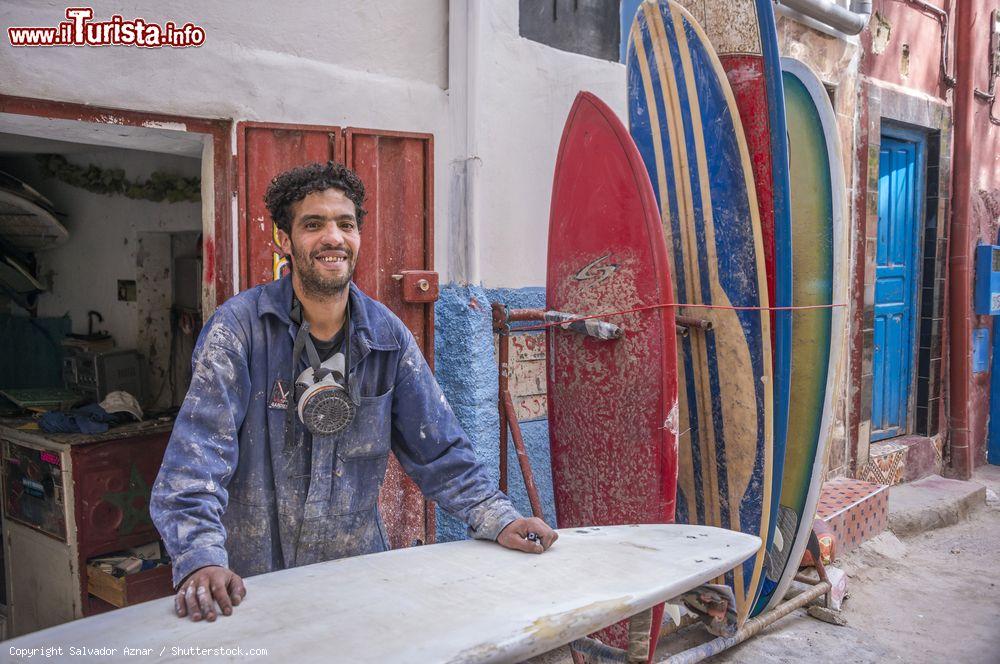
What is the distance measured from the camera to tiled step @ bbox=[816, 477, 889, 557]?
4.70 metres

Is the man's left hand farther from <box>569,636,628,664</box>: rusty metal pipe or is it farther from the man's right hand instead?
the man's right hand

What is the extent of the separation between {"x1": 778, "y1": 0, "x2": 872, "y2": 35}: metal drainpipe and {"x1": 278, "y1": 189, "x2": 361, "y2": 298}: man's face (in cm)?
388

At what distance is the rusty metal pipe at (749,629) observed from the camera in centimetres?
314

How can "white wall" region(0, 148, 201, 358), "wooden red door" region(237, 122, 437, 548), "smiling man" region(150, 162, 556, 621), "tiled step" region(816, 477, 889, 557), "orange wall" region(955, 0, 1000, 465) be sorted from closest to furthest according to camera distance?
1. "smiling man" region(150, 162, 556, 621)
2. "wooden red door" region(237, 122, 437, 548)
3. "white wall" region(0, 148, 201, 358)
4. "tiled step" region(816, 477, 889, 557)
5. "orange wall" region(955, 0, 1000, 465)

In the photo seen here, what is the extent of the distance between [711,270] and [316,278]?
6.17ft

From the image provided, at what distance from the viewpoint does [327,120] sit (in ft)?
10.6

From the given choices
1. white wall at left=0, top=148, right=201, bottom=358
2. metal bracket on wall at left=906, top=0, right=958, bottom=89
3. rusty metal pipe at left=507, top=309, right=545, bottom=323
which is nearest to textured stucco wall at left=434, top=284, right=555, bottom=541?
rusty metal pipe at left=507, top=309, right=545, bottom=323

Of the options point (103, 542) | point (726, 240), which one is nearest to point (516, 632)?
point (726, 240)

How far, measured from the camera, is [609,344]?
10.0 ft

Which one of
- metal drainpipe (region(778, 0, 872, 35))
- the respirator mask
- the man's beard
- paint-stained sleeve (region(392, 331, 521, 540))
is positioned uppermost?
metal drainpipe (region(778, 0, 872, 35))

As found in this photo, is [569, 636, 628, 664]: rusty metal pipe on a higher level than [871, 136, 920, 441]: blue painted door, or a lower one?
lower

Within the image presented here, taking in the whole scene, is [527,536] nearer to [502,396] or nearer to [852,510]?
[502,396]

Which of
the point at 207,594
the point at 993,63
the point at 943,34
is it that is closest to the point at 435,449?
the point at 207,594

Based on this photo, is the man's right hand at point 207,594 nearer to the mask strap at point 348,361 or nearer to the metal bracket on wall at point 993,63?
the mask strap at point 348,361
